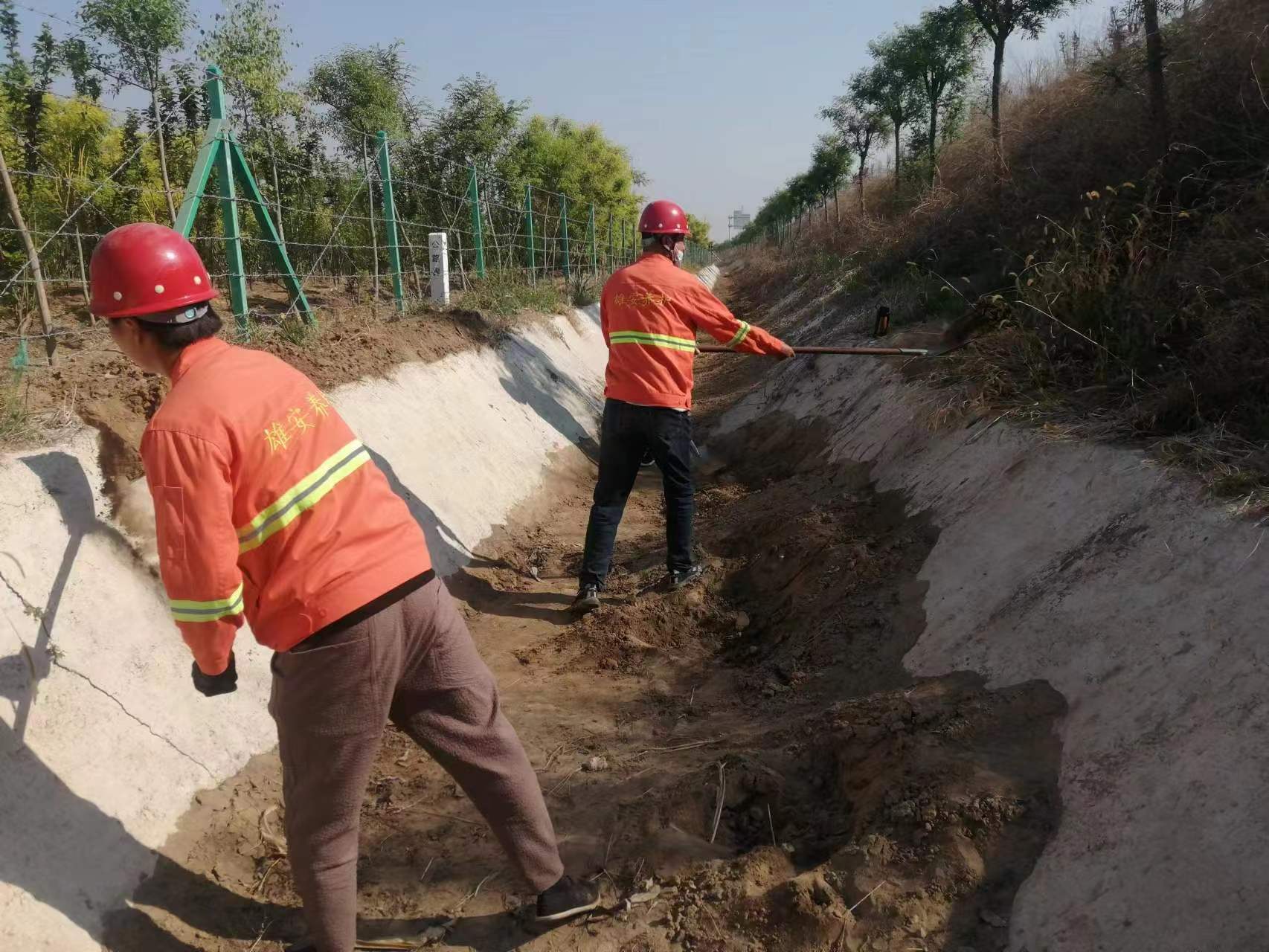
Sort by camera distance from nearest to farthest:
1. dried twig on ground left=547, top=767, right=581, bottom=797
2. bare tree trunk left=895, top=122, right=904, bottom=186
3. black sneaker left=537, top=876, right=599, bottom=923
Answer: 1. black sneaker left=537, top=876, right=599, bottom=923
2. dried twig on ground left=547, top=767, right=581, bottom=797
3. bare tree trunk left=895, top=122, right=904, bottom=186

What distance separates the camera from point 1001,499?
408 cm

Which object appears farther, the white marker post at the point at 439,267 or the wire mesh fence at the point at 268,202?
the wire mesh fence at the point at 268,202

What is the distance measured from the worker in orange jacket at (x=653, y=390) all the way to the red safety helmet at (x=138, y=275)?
2.91 metres

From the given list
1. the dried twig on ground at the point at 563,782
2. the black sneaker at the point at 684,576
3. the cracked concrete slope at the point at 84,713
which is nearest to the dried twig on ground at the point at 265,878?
the cracked concrete slope at the point at 84,713

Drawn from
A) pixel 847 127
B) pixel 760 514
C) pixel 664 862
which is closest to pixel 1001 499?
pixel 760 514

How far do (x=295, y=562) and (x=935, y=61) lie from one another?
1968 centimetres

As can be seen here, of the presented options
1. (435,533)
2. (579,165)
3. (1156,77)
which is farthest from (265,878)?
(579,165)

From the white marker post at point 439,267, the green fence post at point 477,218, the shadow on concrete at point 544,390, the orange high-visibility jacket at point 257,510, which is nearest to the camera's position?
the orange high-visibility jacket at point 257,510

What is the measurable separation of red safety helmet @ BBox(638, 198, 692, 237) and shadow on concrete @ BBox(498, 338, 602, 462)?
269 centimetres

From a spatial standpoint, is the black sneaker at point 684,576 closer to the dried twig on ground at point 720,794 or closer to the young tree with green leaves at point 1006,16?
the dried twig on ground at point 720,794

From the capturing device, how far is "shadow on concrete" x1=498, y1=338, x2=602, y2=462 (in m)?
7.74

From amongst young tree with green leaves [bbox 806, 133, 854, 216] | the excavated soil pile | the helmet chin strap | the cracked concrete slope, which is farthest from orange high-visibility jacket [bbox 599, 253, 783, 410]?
young tree with green leaves [bbox 806, 133, 854, 216]

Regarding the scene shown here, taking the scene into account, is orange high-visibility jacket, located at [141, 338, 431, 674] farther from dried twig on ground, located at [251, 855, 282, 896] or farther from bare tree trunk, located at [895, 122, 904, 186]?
bare tree trunk, located at [895, 122, 904, 186]

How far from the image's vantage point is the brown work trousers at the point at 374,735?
2090mm
